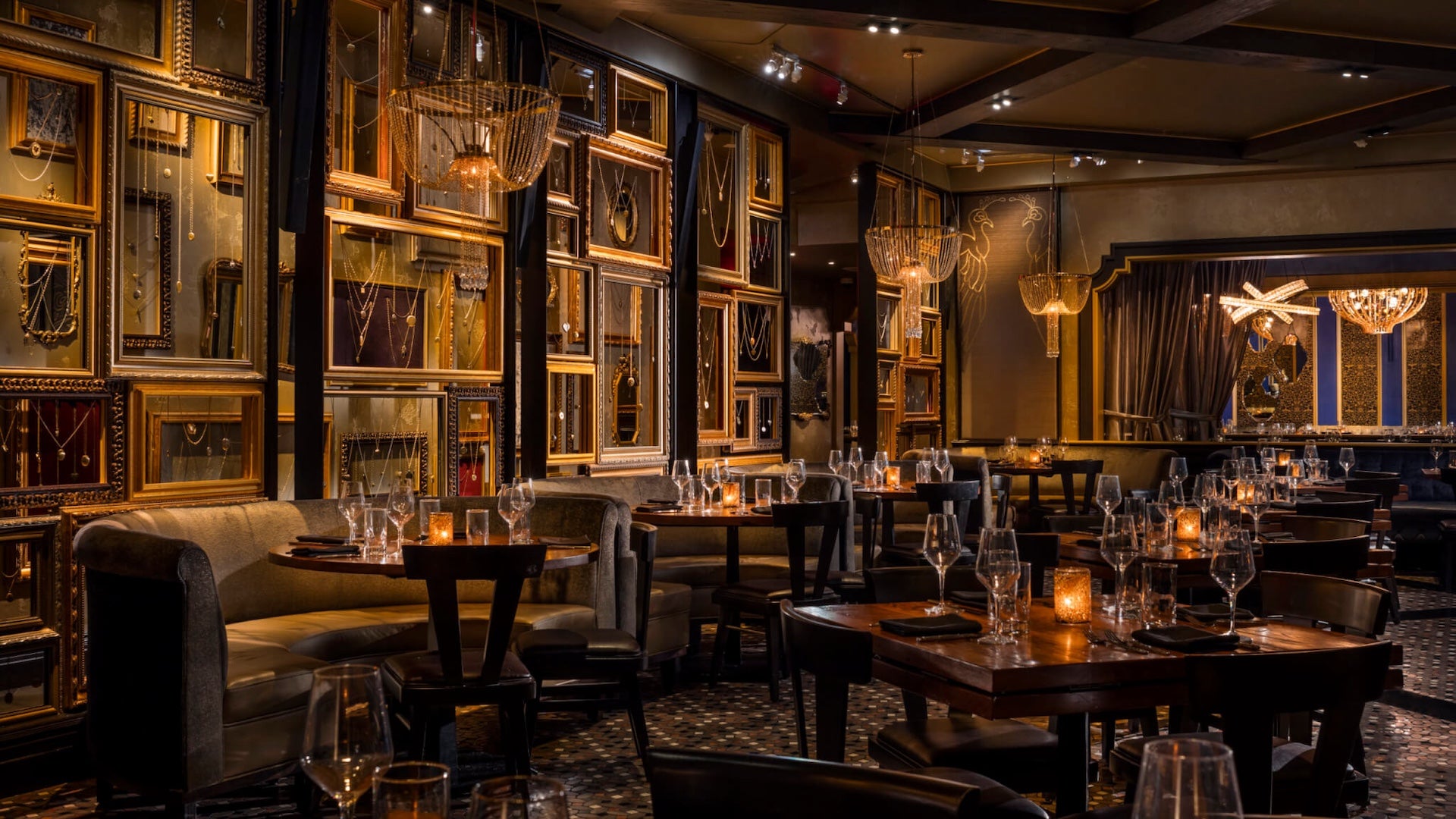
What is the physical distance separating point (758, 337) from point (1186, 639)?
6.03 meters

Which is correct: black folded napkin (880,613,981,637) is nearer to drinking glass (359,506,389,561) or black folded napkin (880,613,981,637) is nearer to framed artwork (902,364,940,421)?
drinking glass (359,506,389,561)

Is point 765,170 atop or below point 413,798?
atop

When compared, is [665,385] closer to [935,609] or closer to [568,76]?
[568,76]

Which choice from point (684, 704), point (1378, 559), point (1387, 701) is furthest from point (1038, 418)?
point (684, 704)

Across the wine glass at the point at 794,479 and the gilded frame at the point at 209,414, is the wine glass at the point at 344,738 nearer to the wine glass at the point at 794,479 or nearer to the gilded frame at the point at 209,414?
the gilded frame at the point at 209,414

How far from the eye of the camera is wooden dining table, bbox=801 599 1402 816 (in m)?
2.34

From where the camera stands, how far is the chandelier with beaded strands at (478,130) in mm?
4645

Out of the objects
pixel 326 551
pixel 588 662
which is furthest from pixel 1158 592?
pixel 326 551

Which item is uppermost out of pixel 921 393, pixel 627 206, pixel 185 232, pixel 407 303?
pixel 627 206

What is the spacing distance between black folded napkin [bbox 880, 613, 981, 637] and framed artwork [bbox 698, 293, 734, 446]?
196 inches

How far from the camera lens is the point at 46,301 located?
4355 millimetres

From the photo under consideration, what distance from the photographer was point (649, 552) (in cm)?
509

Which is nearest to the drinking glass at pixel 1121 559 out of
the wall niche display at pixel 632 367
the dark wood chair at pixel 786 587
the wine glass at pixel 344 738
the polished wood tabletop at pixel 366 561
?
the polished wood tabletop at pixel 366 561

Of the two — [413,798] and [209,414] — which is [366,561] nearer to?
[209,414]
